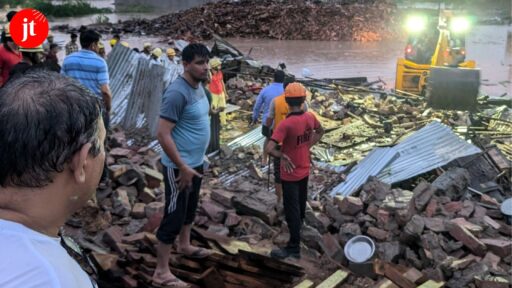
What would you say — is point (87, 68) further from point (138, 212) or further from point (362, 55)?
point (362, 55)

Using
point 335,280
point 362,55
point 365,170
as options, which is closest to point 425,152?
point 365,170

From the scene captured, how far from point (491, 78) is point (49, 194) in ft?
73.7

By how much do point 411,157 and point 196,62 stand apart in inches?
196

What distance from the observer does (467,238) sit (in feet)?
17.2

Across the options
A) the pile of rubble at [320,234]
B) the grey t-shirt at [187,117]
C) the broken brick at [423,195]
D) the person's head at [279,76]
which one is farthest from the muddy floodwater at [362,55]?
the grey t-shirt at [187,117]

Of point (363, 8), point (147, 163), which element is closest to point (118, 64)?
point (147, 163)

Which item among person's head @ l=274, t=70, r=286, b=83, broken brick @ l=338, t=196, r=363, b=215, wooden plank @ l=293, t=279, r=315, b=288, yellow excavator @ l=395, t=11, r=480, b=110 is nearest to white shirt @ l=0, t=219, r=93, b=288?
wooden plank @ l=293, t=279, r=315, b=288

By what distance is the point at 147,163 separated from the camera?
781cm

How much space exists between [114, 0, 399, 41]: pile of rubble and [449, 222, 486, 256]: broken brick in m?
28.8

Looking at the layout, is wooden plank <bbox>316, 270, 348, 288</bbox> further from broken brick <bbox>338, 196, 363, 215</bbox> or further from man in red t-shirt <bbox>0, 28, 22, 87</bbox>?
man in red t-shirt <bbox>0, 28, 22, 87</bbox>

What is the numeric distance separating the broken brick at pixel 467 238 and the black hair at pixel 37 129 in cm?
478

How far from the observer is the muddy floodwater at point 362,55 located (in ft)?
72.2

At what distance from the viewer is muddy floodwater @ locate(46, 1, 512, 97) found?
2202 cm

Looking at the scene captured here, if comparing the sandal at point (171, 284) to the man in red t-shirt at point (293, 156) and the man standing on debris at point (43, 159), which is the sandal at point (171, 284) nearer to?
the man in red t-shirt at point (293, 156)
